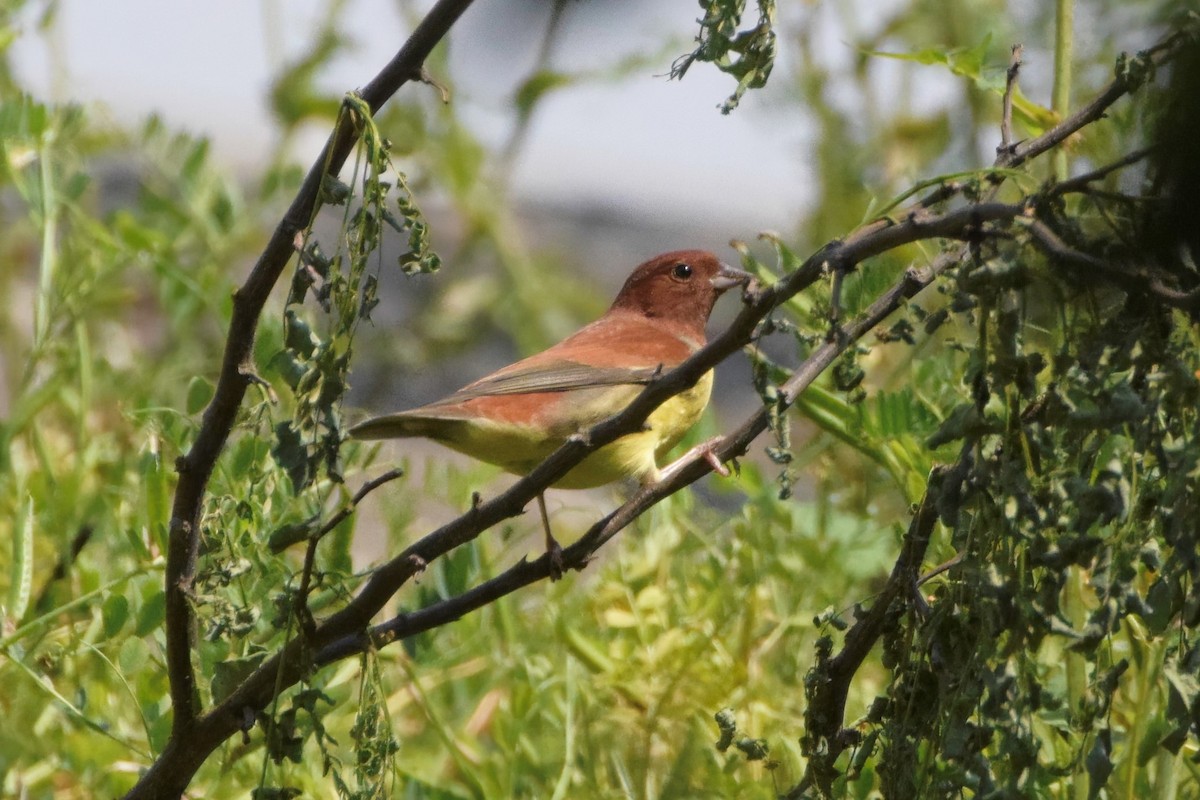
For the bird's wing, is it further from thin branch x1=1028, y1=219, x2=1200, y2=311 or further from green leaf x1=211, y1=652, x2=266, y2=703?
thin branch x1=1028, y1=219, x2=1200, y2=311

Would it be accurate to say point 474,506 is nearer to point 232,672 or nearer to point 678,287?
point 232,672

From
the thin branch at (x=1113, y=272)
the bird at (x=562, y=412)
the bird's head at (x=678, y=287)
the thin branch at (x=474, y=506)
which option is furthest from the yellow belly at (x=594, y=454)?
the thin branch at (x=1113, y=272)

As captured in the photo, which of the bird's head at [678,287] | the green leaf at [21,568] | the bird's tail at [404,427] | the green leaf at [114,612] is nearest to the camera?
the green leaf at [114,612]

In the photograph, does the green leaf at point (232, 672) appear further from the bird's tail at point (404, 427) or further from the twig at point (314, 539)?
the bird's tail at point (404, 427)

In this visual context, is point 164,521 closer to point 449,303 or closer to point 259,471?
point 259,471

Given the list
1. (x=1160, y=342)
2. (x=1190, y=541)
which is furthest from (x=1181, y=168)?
(x=1190, y=541)

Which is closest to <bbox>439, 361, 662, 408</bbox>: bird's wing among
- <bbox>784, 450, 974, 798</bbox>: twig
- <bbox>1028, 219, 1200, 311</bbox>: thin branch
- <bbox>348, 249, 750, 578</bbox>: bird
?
<bbox>348, 249, 750, 578</bbox>: bird

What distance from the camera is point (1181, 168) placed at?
1.21 metres

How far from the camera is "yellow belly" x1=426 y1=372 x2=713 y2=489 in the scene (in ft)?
10.2

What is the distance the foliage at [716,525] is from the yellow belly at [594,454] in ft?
0.28

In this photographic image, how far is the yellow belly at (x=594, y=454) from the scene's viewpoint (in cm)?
311

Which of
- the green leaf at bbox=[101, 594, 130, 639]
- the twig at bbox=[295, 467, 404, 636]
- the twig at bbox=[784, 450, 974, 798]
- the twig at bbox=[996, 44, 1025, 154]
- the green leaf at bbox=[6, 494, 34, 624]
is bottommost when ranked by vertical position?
the twig at bbox=[784, 450, 974, 798]

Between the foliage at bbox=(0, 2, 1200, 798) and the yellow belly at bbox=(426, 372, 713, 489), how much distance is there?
0.28 ft

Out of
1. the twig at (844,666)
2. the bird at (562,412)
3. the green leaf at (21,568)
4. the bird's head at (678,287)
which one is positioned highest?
the bird's head at (678,287)
